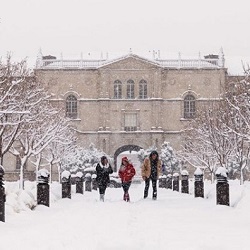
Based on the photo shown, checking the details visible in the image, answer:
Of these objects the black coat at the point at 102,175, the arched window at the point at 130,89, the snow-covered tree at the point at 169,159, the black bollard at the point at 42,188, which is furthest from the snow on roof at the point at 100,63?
the black bollard at the point at 42,188

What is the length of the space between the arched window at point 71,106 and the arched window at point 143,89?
21.4 ft

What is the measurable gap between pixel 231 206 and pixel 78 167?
41931mm

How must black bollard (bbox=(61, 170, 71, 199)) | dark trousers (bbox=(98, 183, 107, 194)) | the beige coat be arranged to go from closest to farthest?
dark trousers (bbox=(98, 183, 107, 194)), the beige coat, black bollard (bbox=(61, 170, 71, 199))

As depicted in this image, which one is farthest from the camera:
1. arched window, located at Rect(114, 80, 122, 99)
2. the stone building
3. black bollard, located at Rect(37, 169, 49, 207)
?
arched window, located at Rect(114, 80, 122, 99)

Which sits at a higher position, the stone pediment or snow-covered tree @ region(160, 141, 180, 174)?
the stone pediment

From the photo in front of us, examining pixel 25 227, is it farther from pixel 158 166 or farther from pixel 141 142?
pixel 141 142

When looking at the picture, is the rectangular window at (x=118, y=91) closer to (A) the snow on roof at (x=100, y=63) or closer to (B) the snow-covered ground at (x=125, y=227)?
(A) the snow on roof at (x=100, y=63)

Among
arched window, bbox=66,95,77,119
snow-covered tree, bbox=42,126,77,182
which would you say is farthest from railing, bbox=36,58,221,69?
snow-covered tree, bbox=42,126,77,182

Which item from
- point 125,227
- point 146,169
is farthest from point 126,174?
point 125,227

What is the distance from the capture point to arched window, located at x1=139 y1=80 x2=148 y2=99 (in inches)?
2506

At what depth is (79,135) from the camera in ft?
207

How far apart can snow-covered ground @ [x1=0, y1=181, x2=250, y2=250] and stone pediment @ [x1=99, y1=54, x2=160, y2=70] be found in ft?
162

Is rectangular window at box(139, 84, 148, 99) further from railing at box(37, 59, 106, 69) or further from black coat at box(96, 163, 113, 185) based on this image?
black coat at box(96, 163, 113, 185)

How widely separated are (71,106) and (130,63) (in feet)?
23.7
